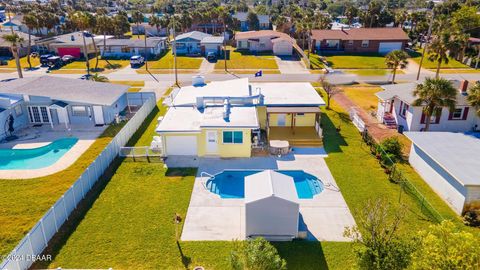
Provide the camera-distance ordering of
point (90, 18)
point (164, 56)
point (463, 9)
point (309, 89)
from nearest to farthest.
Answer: point (309, 89), point (90, 18), point (164, 56), point (463, 9)

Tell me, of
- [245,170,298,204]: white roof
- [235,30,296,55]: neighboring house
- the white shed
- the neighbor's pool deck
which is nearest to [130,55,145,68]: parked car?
[235,30,296,55]: neighboring house

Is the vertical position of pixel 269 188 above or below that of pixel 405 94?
below

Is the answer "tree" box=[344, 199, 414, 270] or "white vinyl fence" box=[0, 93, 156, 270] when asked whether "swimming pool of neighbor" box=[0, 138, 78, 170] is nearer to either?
"white vinyl fence" box=[0, 93, 156, 270]

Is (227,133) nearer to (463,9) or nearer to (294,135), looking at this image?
(294,135)

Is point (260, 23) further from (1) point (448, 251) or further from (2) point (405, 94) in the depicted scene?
(1) point (448, 251)

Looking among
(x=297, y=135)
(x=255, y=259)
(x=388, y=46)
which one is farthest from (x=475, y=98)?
(x=388, y=46)

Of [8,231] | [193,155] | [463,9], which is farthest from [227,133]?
[463,9]
